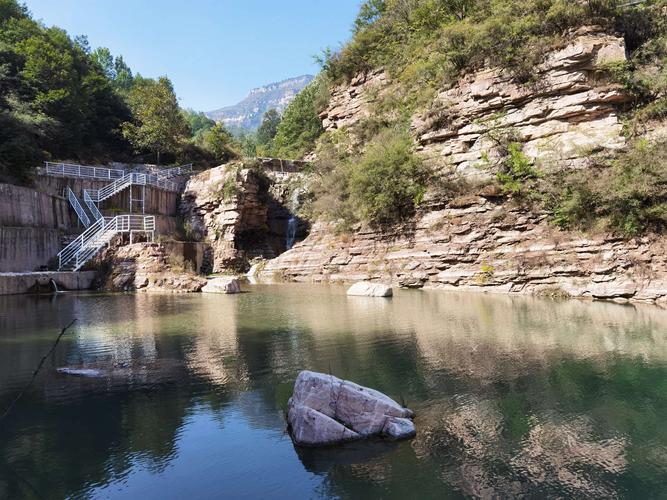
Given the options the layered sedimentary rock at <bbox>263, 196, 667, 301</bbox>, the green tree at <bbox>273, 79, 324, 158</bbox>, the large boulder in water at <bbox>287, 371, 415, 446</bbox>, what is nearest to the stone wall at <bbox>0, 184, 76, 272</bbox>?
the layered sedimentary rock at <bbox>263, 196, 667, 301</bbox>

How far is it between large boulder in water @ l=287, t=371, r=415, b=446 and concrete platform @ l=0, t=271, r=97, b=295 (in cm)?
2074

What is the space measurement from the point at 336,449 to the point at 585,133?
20837 mm

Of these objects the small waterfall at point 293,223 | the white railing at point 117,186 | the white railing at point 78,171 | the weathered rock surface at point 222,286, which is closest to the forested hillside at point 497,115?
the small waterfall at point 293,223

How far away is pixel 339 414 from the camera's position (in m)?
5.28

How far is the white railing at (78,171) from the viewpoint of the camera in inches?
1271

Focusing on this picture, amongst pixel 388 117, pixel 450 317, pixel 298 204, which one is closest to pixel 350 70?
pixel 388 117

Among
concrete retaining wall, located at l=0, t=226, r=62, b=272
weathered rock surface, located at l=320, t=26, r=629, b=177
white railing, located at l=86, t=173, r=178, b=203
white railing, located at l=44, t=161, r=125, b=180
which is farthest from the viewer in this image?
white railing, located at l=86, t=173, r=178, b=203

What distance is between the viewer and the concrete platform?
67.6 feet

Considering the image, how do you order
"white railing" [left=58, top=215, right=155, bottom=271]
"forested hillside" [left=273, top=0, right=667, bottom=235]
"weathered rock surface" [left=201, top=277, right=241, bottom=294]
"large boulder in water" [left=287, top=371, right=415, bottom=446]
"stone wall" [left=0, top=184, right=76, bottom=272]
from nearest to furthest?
"large boulder in water" [left=287, top=371, right=415, bottom=446] < "forested hillside" [left=273, top=0, right=667, bottom=235] < "weathered rock surface" [left=201, top=277, right=241, bottom=294] < "stone wall" [left=0, top=184, right=76, bottom=272] < "white railing" [left=58, top=215, right=155, bottom=271]

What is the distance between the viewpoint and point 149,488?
4.17 meters

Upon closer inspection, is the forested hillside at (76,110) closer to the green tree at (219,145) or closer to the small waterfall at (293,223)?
the green tree at (219,145)

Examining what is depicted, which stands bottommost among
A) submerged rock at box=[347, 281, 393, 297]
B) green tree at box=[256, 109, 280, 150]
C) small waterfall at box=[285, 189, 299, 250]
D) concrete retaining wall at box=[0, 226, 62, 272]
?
submerged rock at box=[347, 281, 393, 297]

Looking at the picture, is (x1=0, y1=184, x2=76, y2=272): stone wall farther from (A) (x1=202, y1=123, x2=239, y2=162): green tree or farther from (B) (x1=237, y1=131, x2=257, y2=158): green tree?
(B) (x1=237, y1=131, x2=257, y2=158): green tree

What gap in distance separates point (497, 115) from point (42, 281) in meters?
24.4
